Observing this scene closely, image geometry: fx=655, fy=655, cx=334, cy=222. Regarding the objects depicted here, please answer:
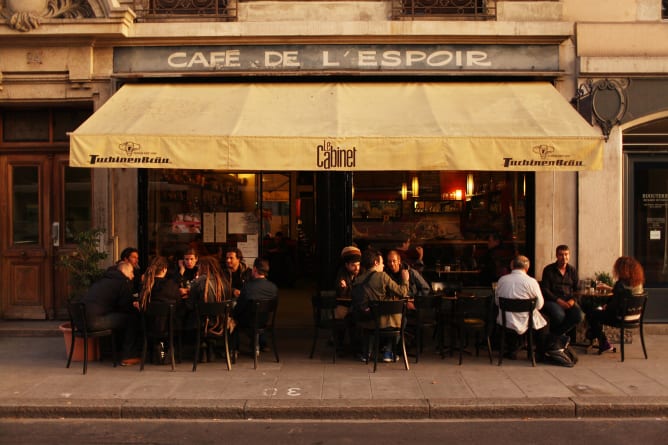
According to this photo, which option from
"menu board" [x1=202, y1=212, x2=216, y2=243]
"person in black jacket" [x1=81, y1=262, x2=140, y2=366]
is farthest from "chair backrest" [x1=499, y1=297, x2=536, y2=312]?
"menu board" [x1=202, y1=212, x2=216, y2=243]

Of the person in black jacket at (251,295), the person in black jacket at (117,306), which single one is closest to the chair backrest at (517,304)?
the person in black jacket at (251,295)

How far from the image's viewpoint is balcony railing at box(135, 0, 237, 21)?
10.6 metres

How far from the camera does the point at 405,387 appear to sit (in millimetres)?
7520

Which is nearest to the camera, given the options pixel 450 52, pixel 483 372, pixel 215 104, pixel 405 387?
pixel 405 387

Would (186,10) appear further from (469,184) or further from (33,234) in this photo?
(469,184)

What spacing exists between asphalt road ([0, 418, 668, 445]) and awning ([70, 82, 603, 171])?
321 centimetres

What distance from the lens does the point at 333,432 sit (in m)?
6.38

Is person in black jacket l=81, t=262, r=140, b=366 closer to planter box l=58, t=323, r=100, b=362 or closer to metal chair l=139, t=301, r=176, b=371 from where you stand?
metal chair l=139, t=301, r=176, b=371

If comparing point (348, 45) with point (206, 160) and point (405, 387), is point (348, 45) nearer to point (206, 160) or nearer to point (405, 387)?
point (206, 160)

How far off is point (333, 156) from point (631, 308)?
4441 millimetres

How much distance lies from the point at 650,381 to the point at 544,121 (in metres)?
3.58

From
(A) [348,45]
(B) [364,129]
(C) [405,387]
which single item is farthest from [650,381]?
(A) [348,45]

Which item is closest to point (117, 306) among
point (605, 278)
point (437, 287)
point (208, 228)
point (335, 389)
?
point (208, 228)

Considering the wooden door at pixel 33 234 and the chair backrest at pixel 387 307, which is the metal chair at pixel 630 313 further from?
the wooden door at pixel 33 234
